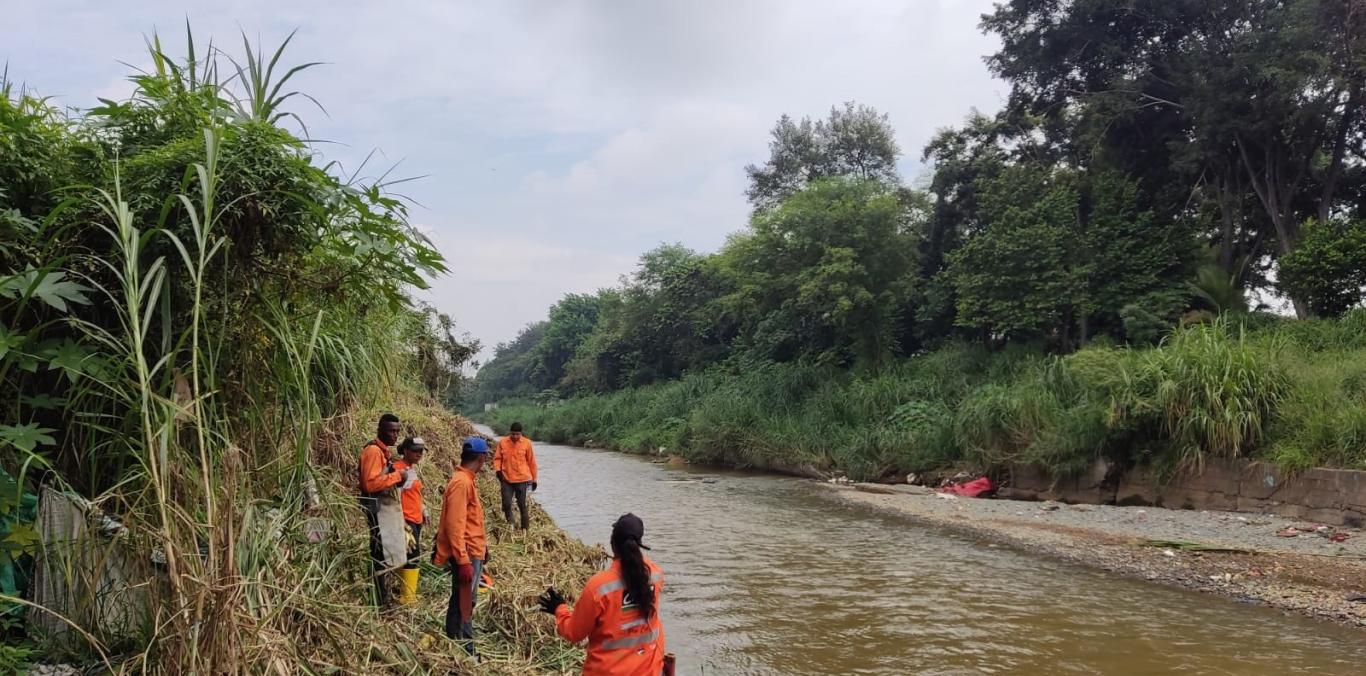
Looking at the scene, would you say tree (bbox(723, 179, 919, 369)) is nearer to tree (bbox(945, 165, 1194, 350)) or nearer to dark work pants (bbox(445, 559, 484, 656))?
tree (bbox(945, 165, 1194, 350))

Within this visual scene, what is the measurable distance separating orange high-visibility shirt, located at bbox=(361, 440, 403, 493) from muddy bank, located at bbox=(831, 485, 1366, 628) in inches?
344

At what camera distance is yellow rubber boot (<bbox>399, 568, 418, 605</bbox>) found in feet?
17.6

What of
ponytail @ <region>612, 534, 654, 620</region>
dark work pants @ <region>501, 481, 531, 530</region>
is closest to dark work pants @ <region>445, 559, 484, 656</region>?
ponytail @ <region>612, 534, 654, 620</region>

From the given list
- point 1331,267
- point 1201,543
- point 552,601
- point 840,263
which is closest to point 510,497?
point 552,601

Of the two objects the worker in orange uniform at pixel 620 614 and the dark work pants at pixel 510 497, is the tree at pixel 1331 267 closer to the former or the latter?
the dark work pants at pixel 510 497

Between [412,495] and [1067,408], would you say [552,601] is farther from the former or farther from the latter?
[1067,408]

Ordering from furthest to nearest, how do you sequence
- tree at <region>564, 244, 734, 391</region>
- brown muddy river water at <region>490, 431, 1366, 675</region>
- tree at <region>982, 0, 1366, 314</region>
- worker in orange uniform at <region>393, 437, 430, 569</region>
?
tree at <region>564, 244, 734, 391</region>
tree at <region>982, 0, 1366, 314</region>
brown muddy river water at <region>490, 431, 1366, 675</region>
worker in orange uniform at <region>393, 437, 430, 569</region>

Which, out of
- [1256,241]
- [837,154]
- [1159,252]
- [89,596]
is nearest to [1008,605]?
[89,596]

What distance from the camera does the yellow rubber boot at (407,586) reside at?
5.37 meters

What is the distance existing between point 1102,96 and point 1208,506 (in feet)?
37.6

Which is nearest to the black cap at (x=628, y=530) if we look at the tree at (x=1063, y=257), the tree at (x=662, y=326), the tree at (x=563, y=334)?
the tree at (x=1063, y=257)

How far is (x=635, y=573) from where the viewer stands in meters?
3.38

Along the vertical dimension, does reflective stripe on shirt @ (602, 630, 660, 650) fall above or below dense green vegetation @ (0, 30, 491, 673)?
below

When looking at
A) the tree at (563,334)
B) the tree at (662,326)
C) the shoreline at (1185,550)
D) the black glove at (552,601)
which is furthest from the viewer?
the tree at (563,334)
